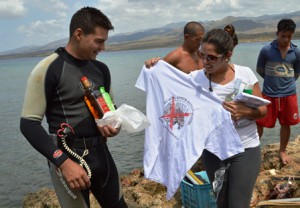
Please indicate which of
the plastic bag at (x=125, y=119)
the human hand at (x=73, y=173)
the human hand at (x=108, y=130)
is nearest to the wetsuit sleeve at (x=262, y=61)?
the plastic bag at (x=125, y=119)

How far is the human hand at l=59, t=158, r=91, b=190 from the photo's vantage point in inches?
123

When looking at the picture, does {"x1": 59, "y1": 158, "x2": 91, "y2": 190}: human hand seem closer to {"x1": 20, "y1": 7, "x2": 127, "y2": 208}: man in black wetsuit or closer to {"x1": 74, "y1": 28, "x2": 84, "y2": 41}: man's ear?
{"x1": 20, "y1": 7, "x2": 127, "y2": 208}: man in black wetsuit

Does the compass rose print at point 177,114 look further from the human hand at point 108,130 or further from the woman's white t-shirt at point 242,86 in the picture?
the human hand at point 108,130

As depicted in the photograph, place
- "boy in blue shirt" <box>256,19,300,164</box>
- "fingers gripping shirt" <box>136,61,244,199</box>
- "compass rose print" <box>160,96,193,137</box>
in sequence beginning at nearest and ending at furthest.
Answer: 1. "fingers gripping shirt" <box>136,61,244,199</box>
2. "compass rose print" <box>160,96,193,137</box>
3. "boy in blue shirt" <box>256,19,300,164</box>

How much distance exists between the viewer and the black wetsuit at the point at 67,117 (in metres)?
3.11

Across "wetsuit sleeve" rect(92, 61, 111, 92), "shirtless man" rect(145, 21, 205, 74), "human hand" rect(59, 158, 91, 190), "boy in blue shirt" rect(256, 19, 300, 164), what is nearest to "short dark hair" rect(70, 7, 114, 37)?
"wetsuit sleeve" rect(92, 61, 111, 92)

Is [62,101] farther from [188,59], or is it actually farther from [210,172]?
[188,59]

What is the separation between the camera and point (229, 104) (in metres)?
3.51

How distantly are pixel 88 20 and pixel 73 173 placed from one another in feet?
4.52

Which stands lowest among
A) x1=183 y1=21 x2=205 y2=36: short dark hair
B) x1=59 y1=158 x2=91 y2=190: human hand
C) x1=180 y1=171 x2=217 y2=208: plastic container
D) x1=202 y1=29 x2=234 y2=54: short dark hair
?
x1=180 y1=171 x2=217 y2=208: plastic container

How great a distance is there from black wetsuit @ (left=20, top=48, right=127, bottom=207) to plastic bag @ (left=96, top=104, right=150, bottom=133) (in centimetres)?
24

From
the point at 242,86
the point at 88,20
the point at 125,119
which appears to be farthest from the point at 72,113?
the point at 242,86

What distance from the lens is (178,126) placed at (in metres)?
3.83

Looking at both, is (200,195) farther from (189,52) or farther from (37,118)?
(37,118)
